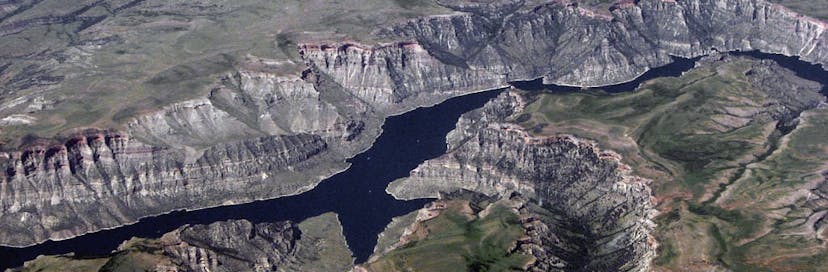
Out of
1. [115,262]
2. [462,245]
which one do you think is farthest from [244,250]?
[462,245]

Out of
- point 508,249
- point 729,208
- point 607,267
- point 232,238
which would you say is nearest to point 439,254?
point 508,249

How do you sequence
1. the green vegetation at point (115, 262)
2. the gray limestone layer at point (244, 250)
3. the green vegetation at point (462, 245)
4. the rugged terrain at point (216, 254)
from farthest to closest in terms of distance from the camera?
1. the gray limestone layer at point (244, 250)
2. the green vegetation at point (462, 245)
3. the rugged terrain at point (216, 254)
4. the green vegetation at point (115, 262)

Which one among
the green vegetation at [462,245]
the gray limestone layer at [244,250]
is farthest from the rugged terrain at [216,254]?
the green vegetation at [462,245]

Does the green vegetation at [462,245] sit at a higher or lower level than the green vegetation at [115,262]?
lower

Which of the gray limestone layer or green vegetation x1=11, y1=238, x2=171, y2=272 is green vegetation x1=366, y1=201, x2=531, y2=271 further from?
green vegetation x1=11, y1=238, x2=171, y2=272

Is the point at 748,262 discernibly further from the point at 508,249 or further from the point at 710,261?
the point at 508,249

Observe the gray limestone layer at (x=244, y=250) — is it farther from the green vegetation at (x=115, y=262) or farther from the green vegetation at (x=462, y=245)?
the green vegetation at (x=462, y=245)

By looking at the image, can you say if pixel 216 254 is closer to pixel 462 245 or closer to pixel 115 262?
pixel 115 262
